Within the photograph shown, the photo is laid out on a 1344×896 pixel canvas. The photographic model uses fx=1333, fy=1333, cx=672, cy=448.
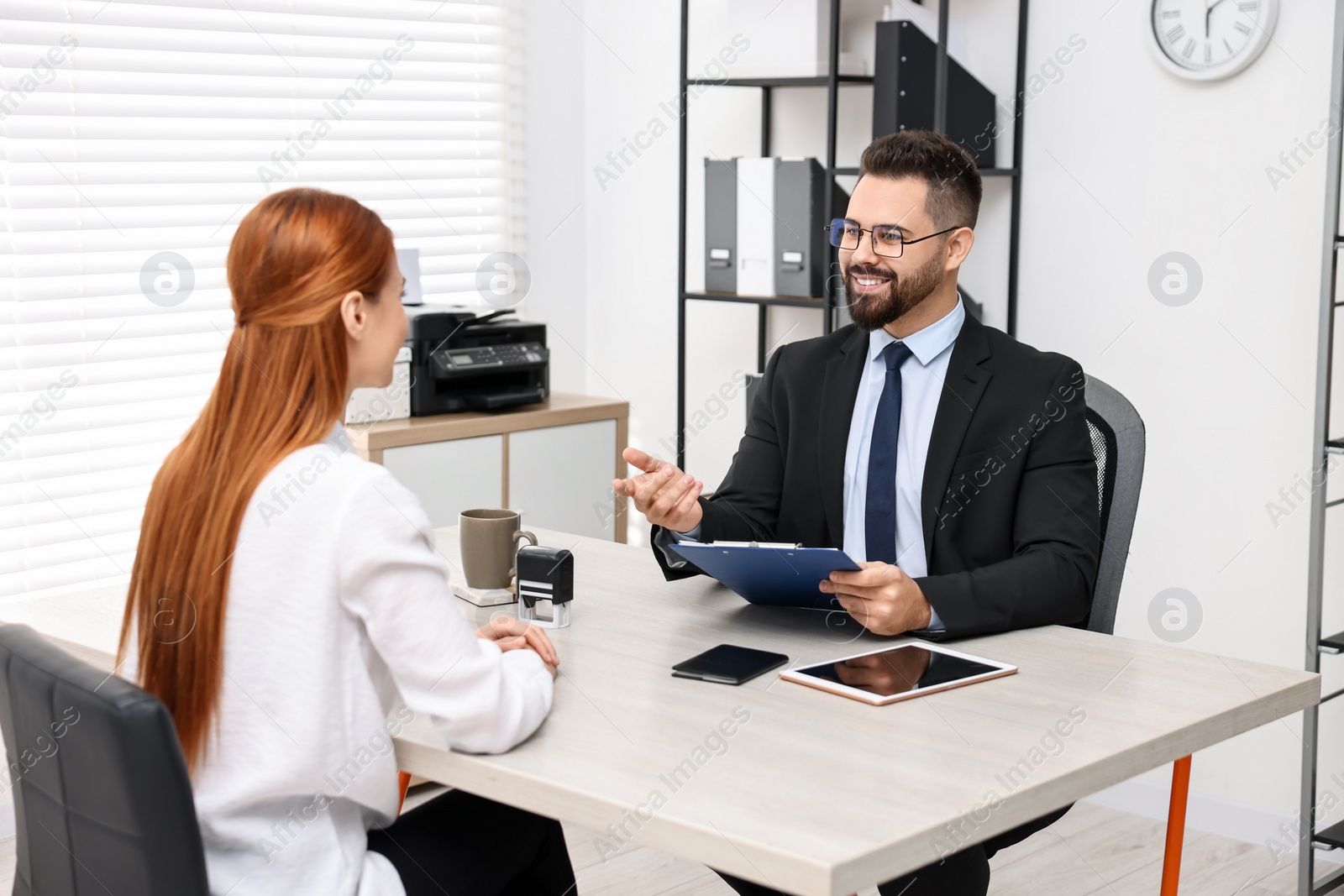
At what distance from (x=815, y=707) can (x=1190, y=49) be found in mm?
2031

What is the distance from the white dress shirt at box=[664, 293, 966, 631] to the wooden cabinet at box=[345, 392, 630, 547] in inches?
50.3

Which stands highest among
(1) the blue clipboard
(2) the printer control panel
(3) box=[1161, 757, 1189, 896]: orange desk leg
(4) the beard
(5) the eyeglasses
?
(5) the eyeglasses

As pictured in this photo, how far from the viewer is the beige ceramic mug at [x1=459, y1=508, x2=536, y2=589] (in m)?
1.79

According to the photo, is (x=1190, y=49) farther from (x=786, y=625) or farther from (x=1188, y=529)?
(x=786, y=625)

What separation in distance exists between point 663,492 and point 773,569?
10.7 inches

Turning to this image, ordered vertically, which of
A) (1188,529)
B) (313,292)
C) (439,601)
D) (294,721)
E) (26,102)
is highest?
(26,102)

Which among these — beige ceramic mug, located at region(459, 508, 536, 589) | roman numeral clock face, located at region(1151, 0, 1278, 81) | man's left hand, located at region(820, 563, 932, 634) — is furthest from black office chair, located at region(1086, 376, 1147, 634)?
roman numeral clock face, located at region(1151, 0, 1278, 81)

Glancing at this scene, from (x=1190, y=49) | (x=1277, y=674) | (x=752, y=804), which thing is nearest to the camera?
(x=752, y=804)

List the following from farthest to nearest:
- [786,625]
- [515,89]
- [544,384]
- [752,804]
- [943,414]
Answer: [515,89] → [544,384] → [943,414] → [786,625] → [752,804]

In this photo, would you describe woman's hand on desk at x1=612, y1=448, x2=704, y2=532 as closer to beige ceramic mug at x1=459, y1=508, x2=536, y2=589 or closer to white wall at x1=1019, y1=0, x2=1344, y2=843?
beige ceramic mug at x1=459, y1=508, x2=536, y2=589

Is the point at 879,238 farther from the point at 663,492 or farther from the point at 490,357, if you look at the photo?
the point at 490,357

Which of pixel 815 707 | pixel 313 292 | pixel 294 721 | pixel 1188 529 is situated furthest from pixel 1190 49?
pixel 294 721

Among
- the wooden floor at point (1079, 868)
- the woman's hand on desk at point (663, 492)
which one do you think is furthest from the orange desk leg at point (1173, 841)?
the wooden floor at point (1079, 868)

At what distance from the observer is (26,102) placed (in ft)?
9.66
